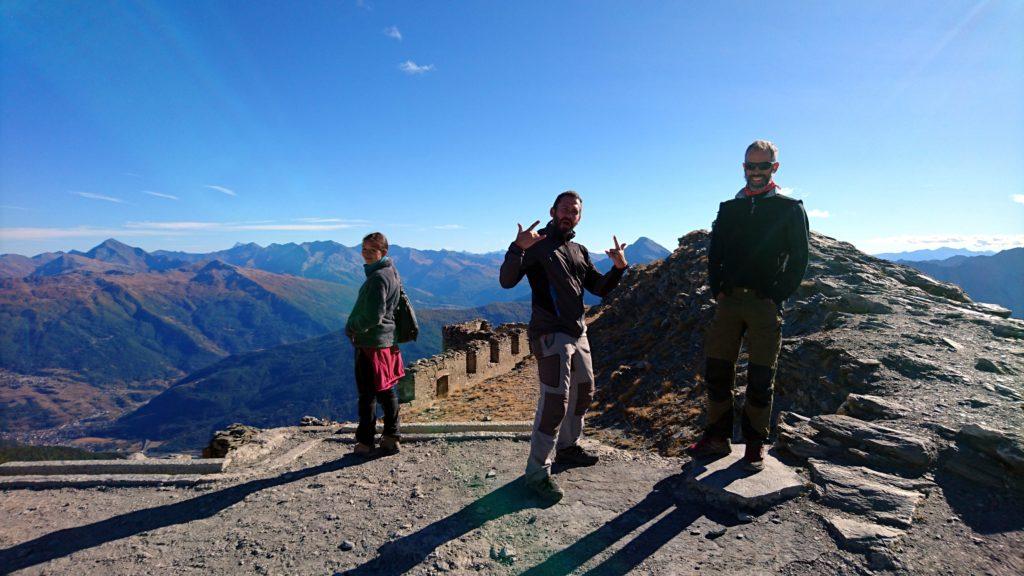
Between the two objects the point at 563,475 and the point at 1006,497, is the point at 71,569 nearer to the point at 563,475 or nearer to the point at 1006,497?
the point at 563,475

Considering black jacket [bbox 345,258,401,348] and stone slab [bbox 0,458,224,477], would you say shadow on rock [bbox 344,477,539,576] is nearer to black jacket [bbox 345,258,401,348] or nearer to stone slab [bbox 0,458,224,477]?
black jacket [bbox 345,258,401,348]

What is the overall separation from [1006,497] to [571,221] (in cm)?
435

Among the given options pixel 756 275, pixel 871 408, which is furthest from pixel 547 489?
pixel 871 408

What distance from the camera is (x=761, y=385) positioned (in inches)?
184

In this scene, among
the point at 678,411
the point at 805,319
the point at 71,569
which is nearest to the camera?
the point at 71,569

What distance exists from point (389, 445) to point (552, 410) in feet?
8.99

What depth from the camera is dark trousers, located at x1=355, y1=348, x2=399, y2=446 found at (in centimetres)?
606

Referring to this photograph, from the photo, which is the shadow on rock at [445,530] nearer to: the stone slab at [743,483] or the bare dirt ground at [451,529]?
the bare dirt ground at [451,529]

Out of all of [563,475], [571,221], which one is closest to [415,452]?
[563,475]

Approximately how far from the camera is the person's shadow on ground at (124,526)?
13.4ft

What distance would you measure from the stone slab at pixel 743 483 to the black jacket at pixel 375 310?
3928mm

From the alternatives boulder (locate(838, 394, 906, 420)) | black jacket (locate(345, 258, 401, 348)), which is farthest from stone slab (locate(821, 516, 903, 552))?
black jacket (locate(345, 258, 401, 348))

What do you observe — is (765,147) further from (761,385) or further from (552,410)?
(552,410)

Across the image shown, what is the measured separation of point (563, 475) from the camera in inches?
205
